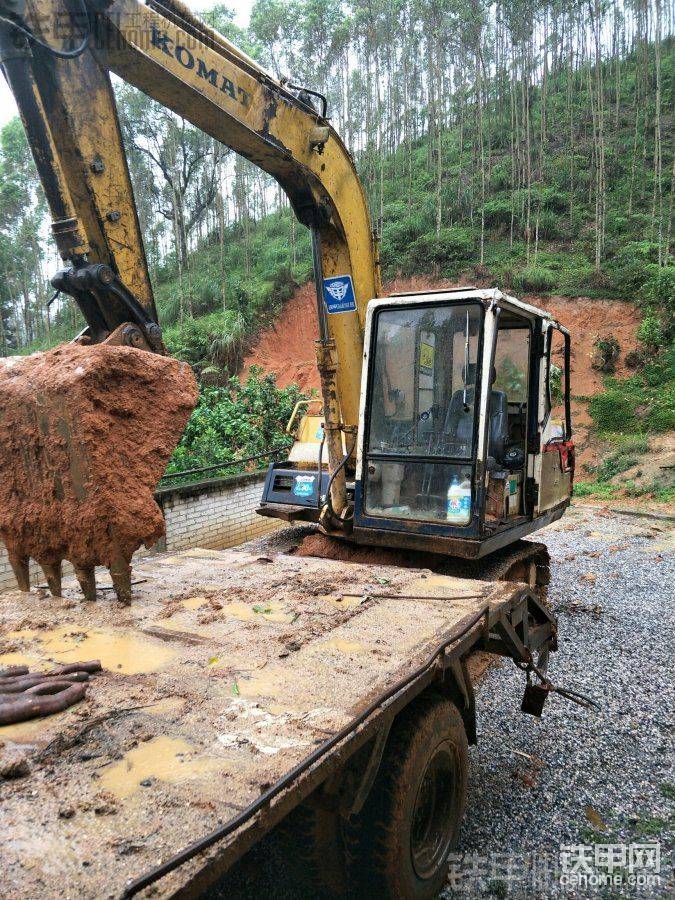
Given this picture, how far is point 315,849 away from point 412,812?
16.0 inches

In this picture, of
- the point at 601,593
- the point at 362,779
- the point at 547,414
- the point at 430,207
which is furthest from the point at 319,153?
the point at 430,207

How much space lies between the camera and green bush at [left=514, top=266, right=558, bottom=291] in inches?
784

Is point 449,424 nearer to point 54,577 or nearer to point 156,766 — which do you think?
point 54,577

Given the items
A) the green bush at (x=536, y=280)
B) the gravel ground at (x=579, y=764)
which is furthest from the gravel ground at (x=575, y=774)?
the green bush at (x=536, y=280)

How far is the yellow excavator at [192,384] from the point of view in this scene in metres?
3.10

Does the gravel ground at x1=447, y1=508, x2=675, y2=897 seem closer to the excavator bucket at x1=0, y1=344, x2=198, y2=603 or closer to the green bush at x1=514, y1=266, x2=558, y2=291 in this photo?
the excavator bucket at x1=0, y1=344, x2=198, y2=603

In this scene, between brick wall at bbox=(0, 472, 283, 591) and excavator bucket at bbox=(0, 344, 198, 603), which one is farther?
brick wall at bbox=(0, 472, 283, 591)

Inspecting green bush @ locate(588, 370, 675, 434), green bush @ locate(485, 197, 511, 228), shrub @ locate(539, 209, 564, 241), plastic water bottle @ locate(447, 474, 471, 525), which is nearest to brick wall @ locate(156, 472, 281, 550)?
plastic water bottle @ locate(447, 474, 471, 525)

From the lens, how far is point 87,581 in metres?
3.33

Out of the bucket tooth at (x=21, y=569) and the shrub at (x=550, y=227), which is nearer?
the bucket tooth at (x=21, y=569)

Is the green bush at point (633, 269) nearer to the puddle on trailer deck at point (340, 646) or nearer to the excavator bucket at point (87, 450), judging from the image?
the excavator bucket at point (87, 450)

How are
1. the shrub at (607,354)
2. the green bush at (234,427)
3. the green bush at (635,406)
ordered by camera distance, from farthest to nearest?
the shrub at (607,354)
the green bush at (635,406)
the green bush at (234,427)

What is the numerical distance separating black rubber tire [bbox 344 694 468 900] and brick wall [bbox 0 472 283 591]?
17.6ft

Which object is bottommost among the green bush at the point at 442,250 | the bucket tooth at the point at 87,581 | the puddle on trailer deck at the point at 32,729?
the puddle on trailer deck at the point at 32,729
